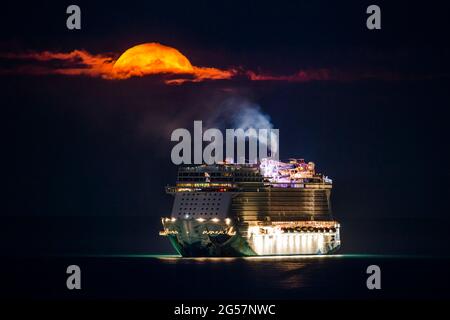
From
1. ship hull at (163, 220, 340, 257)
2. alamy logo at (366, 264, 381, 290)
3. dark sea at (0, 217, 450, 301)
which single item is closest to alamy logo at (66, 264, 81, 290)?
dark sea at (0, 217, 450, 301)

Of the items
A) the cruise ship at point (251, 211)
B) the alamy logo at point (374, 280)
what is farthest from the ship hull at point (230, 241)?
the alamy logo at point (374, 280)

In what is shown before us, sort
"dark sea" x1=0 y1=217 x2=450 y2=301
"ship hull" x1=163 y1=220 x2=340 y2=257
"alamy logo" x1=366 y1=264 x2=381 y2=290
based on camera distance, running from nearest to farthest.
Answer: "dark sea" x1=0 y1=217 x2=450 y2=301 < "alamy logo" x1=366 y1=264 x2=381 y2=290 < "ship hull" x1=163 y1=220 x2=340 y2=257

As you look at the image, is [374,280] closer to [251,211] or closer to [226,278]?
[226,278]

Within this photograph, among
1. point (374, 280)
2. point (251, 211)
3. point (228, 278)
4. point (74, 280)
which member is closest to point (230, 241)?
point (251, 211)

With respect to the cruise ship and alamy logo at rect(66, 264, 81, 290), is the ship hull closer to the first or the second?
the cruise ship

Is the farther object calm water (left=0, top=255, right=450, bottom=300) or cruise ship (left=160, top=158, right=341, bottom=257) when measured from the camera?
cruise ship (left=160, top=158, right=341, bottom=257)

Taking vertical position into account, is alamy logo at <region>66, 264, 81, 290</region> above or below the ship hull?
below

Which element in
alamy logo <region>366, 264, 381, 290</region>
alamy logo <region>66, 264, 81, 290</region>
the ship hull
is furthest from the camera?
the ship hull
